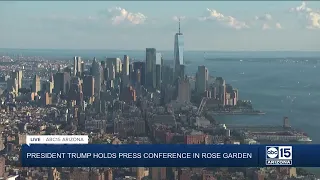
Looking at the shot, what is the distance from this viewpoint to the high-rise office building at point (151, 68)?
7.65m

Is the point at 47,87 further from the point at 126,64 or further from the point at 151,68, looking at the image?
the point at 151,68

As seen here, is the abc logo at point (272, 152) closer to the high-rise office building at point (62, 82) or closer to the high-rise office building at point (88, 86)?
the high-rise office building at point (88, 86)

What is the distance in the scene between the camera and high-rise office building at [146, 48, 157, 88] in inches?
301

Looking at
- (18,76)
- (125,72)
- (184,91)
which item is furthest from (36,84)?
(184,91)

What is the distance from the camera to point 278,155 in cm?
186

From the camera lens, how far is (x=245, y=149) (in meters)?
1.86

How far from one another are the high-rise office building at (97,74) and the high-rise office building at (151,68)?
838 millimetres

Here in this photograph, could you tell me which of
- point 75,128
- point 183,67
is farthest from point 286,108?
point 75,128

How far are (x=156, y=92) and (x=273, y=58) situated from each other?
6.65 ft

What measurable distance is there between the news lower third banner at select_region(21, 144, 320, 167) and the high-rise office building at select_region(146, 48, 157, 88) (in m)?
5.66

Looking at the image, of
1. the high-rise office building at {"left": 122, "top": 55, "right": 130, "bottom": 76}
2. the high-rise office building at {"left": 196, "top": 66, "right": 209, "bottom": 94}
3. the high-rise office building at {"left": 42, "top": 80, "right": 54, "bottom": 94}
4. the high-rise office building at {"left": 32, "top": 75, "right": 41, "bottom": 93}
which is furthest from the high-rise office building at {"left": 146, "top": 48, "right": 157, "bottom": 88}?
the high-rise office building at {"left": 32, "top": 75, "right": 41, "bottom": 93}

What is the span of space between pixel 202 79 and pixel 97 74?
6.57ft

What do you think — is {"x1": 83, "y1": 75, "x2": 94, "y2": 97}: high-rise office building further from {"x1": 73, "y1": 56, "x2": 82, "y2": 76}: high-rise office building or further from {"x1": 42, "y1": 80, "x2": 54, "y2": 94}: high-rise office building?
{"x1": 42, "y1": 80, "x2": 54, "y2": 94}: high-rise office building

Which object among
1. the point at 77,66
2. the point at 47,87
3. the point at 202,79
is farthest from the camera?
the point at 77,66
